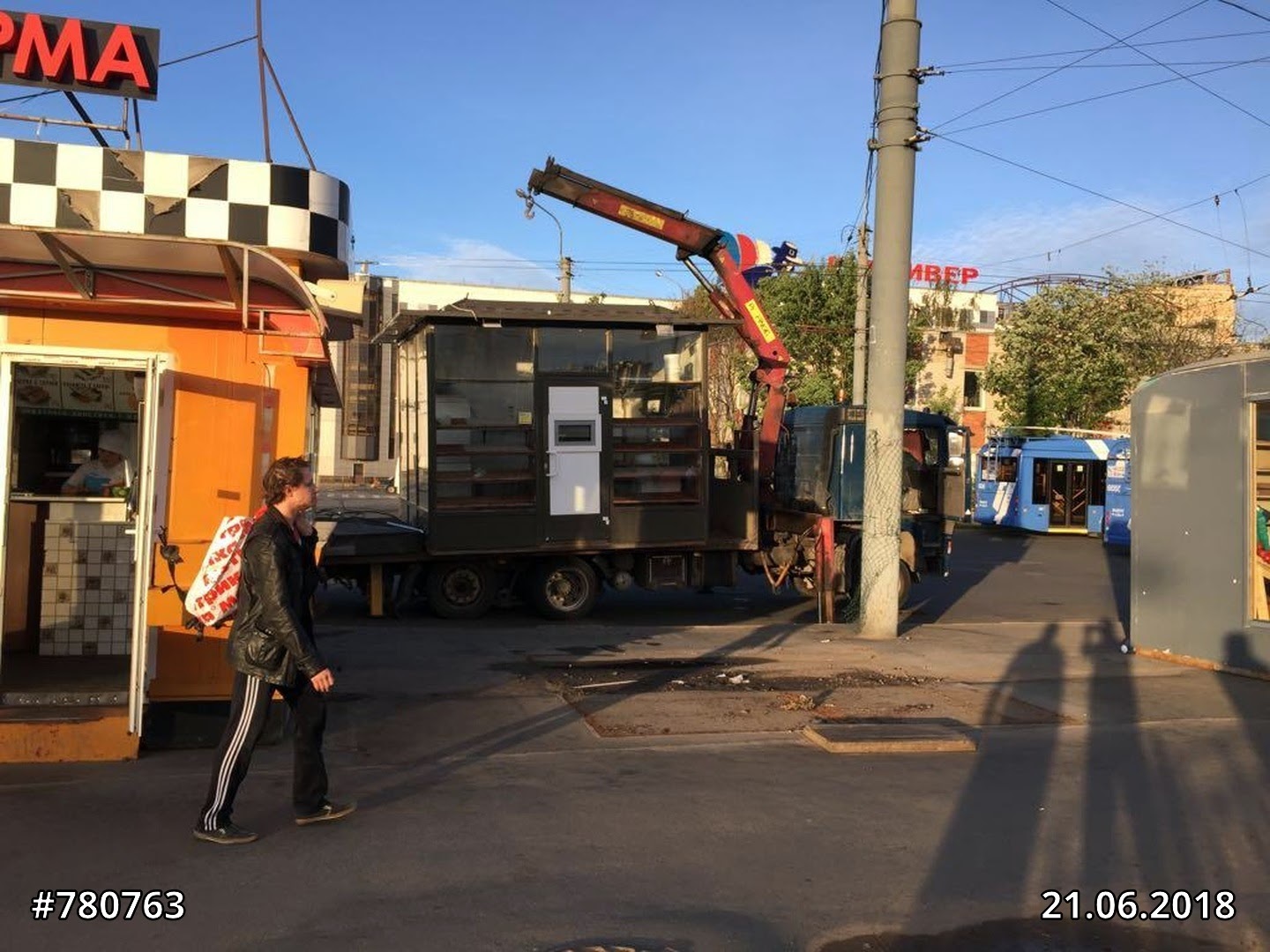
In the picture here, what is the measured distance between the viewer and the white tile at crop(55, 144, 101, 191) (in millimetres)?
5688

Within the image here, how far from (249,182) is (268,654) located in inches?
105

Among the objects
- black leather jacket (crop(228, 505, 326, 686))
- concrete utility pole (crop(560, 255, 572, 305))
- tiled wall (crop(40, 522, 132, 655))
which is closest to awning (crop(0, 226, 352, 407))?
black leather jacket (crop(228, 505, 326, 686))

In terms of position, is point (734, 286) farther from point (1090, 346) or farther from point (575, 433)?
point (1090, 346)

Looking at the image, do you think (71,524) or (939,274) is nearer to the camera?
(71,524)

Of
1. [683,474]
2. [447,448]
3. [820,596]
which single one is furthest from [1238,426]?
[447,448]

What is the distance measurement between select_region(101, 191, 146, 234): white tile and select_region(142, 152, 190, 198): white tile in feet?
0.28

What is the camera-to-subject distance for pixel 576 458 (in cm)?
1301

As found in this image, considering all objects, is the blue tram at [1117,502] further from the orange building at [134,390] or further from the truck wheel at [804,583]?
the orange building at [134,390]

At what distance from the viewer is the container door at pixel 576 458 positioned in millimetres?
12922

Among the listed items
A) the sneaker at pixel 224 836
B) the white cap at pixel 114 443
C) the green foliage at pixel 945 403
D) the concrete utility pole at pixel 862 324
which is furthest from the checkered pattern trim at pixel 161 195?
the green foliage at pixel 945 403

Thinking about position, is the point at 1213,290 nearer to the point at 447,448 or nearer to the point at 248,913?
the point at 447,448

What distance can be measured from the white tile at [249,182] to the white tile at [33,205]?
0.89 meters

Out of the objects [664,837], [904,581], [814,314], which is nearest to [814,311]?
[814,314]

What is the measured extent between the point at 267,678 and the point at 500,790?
167 centimetres
